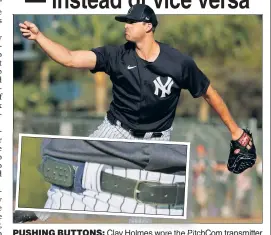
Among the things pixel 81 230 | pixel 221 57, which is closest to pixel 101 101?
pixel 221 57

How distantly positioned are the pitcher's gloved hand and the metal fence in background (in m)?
2.86

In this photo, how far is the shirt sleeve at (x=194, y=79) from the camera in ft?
10.8

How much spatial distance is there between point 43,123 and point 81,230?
3.27 m

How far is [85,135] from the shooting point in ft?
11.5

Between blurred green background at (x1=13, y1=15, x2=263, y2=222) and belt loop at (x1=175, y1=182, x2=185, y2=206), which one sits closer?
belt loop at (x1=175, y1=182, x2=185, y2=206)

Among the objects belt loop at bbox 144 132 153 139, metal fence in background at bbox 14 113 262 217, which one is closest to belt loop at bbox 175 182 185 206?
belt loop at bbox 144 132 153 139

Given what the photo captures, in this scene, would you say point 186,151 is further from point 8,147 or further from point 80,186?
point 8,147

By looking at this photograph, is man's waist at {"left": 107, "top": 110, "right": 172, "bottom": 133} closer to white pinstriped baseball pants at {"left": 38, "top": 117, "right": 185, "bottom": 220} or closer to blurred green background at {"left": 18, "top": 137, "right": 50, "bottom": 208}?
white pinstriped baseball pants at {"left": 38, "top": 117, "right": 185, "bottom": 220}

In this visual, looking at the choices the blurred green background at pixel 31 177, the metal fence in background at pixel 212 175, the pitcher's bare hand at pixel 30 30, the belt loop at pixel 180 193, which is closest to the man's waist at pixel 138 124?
the belt loop at pixel 180 193

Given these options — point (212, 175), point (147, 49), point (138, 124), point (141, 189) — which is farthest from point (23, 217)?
point (212, 175)

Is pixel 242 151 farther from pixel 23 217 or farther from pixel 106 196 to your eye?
pixel 23 217

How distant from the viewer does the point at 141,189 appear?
335 centimetres

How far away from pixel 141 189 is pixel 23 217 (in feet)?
1.84

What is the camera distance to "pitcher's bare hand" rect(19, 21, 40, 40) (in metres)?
3.11
